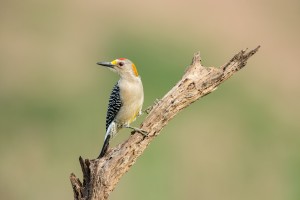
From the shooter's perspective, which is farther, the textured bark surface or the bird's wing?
the bird's wing

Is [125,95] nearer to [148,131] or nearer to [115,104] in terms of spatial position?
[115,104]

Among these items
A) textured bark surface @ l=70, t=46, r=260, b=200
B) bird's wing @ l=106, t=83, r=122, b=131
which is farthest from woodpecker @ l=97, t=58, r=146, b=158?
textured bark surface @ l=70, t=46, r=260, b=200

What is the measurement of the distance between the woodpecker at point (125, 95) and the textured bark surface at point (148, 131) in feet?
2.73

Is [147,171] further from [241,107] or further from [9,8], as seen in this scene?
[9,8]

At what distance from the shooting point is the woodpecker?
7.75 metres

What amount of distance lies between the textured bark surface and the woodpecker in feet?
2.73

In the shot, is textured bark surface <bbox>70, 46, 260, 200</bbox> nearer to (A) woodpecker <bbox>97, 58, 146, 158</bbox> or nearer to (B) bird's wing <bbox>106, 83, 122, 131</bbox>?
(A) woodpecker <bbox>97, 58, 146, 158</bbox>

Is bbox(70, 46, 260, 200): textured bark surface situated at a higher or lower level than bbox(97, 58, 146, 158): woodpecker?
lower

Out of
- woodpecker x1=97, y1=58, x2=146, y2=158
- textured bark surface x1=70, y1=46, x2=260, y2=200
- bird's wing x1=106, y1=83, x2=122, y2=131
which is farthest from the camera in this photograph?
bird's wing x1=106, y1=83, x2=122, y2=131

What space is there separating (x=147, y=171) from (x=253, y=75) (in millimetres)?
3453

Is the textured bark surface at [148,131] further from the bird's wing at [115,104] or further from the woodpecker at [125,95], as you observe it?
the bird's wing at [115,104]

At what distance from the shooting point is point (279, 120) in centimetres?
1366

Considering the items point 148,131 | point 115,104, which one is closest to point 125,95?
point 115,104

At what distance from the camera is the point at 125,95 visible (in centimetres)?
780
